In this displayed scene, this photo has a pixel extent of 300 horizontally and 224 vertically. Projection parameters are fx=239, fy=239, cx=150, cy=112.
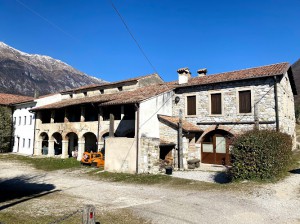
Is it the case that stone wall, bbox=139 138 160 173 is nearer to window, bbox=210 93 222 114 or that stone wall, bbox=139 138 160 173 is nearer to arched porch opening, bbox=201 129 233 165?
arched porch opening, bbox=201 129 233 165

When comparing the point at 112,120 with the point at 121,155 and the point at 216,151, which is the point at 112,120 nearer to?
the point at 121,155

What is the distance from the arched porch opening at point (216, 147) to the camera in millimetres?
18203

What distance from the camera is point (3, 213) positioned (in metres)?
8.27

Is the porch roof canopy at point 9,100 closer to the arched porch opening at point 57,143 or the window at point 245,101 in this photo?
the arched porch opening at point 57,143

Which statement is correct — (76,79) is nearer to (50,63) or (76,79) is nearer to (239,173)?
(50,63)

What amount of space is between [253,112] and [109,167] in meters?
11.0

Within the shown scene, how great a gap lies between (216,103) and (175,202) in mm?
11083

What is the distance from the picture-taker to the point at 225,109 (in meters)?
18.1

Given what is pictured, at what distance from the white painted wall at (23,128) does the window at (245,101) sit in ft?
79.0

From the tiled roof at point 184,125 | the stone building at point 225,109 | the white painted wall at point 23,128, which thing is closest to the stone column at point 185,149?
the stone building at point 225,109

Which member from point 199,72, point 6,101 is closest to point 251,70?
point 199,72

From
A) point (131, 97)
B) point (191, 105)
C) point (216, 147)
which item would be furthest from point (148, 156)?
point (191, 105)

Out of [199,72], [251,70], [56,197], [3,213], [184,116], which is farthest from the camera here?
[199,72]

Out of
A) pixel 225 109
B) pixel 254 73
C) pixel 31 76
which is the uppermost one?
pixel 31 76
